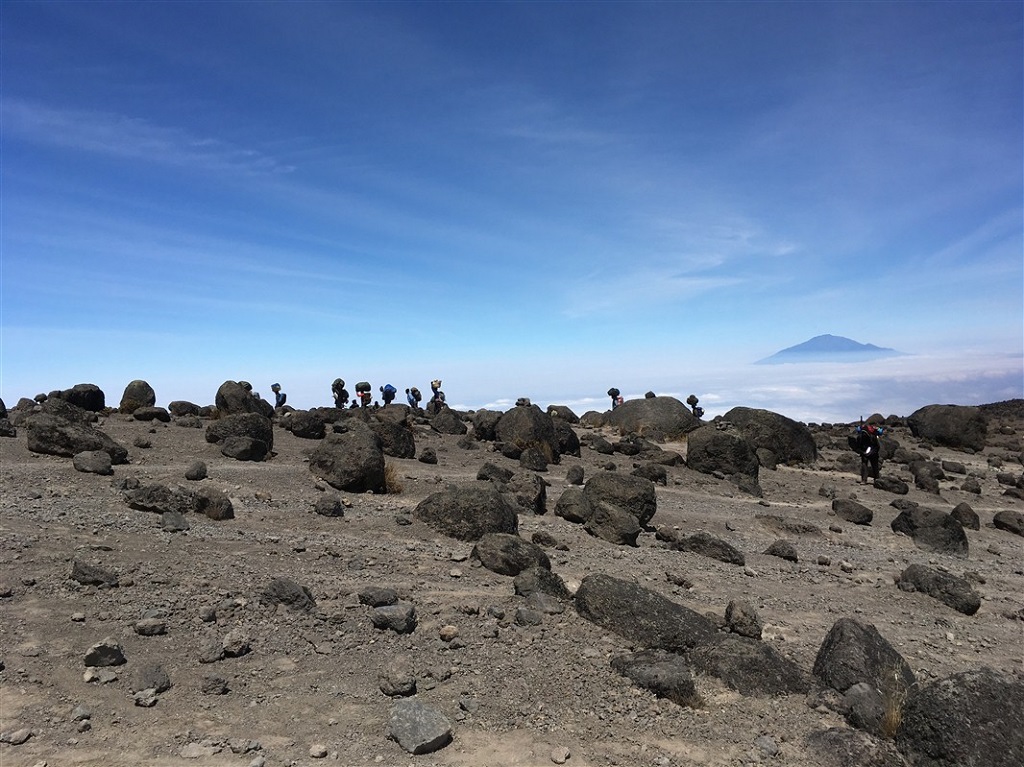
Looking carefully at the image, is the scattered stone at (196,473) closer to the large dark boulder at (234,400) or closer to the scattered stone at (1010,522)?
the large dark boulder at (234,400)

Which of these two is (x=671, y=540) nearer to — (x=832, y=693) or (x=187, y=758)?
(x=832, y=693)

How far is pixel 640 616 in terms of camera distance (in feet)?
26.9

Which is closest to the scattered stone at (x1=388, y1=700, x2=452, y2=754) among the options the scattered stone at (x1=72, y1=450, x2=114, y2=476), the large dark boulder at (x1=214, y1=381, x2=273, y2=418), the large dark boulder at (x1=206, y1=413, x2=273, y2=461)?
the scattered stone at (x1=72, y1=450, x2=114, y2=476)

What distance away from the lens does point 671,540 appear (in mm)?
13953

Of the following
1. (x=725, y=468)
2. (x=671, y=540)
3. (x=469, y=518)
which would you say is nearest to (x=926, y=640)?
(x=671, y=540)

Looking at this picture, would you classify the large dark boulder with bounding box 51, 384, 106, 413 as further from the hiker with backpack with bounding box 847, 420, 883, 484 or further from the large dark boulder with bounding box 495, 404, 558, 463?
the hiker with backpack with bounding box 847, 420, 883, 484

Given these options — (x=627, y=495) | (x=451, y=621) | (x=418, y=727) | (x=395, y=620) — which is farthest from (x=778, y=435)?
(x=418, y=727)

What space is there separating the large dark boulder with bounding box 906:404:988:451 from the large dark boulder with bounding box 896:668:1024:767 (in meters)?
36.9

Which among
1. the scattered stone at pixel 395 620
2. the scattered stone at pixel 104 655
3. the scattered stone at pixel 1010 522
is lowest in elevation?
the scattered stone at pixel 1010 522

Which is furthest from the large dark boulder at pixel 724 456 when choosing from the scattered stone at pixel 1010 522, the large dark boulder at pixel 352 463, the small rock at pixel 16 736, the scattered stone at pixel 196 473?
the small rock at pixel 16 736

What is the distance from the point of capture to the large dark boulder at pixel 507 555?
33.8 feet

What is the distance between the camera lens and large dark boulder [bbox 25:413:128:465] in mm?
14802

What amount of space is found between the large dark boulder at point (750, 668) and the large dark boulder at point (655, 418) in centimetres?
2300

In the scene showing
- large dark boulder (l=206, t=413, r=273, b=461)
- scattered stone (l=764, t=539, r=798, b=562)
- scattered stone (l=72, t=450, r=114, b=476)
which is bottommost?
scattered stone (l=764, t=539, r=798, b=562)
